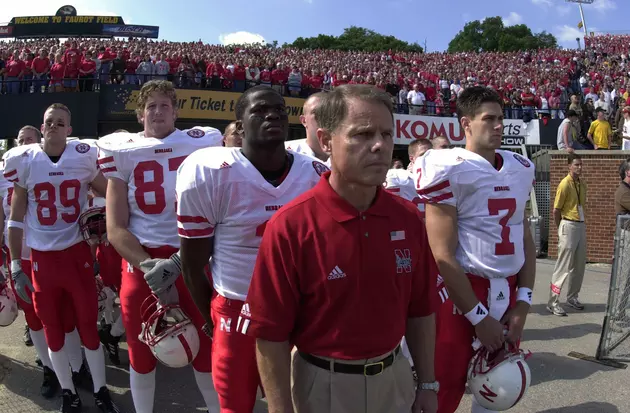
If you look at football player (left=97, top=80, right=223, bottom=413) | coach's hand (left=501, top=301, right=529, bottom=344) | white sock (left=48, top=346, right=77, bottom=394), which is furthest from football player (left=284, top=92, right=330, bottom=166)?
white sock (left=48, top=346, right=77, bottom=394)

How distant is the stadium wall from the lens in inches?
427

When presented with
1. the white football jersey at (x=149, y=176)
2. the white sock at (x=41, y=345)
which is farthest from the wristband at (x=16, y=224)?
the white football jersey at (x=149, y=176)

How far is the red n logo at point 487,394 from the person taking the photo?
2.91 meters

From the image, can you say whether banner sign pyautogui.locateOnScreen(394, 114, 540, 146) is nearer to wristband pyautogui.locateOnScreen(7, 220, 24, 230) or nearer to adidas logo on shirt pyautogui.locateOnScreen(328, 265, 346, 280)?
wristband pyautogui.locateOnScreen(7, 220, 24, 230)

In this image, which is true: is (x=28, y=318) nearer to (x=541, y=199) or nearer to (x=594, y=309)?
(x=594, y=309)

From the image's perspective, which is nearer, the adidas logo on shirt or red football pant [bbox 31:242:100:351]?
the adidas logo on shirt

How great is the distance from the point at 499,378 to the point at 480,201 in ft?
2.99

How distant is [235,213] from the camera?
259cm

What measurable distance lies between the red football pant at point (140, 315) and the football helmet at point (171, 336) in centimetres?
16

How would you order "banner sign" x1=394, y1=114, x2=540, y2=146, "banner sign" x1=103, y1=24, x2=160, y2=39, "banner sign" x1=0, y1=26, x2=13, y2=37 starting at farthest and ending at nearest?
1. "banner sign" x1=103, y1=24, x2=160, y2=39
2. "banner sign" x1=0, y1=26, x2=13, y2=37
3. "banner sign" x1=394, y1=114, x2=540, y2=146

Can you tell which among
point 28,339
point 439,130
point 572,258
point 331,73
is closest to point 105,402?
point 28,339

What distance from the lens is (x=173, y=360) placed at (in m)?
3.07

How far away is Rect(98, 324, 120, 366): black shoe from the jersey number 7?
149 inches

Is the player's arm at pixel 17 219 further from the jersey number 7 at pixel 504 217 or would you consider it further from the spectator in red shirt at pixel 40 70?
the spectator in red shirt at pixel 40 70
